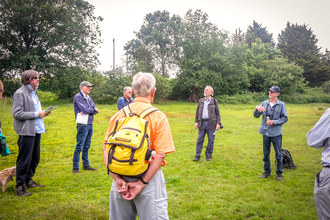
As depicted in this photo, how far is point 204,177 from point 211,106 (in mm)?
2354

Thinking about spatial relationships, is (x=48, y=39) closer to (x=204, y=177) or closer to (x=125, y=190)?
(x=204, y=177)

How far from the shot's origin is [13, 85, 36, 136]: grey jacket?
4527 mm

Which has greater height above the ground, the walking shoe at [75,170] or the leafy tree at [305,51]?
the leafy tree at [305,51]

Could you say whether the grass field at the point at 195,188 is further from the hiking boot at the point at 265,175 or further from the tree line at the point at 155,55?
the tree line at the point at 155,55

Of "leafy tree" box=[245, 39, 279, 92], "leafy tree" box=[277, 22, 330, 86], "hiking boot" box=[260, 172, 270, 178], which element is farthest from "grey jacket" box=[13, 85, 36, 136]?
"leafy tree" box=[277, 22, 330, 86]

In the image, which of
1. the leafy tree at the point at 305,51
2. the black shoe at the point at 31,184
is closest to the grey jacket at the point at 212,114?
the black shoe at the point at 31,184

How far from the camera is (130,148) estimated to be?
2072 mm

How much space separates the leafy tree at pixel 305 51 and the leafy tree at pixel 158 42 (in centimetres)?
2595

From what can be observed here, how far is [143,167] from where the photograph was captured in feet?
7.07

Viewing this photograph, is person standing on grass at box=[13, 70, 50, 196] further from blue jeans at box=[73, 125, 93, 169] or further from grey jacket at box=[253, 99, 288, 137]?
grey jacket at box=[253, 99, 288, 137]

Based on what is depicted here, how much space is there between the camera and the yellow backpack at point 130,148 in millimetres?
2078

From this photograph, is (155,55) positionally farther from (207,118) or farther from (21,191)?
(21,191)

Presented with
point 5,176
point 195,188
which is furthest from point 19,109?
point 195,188

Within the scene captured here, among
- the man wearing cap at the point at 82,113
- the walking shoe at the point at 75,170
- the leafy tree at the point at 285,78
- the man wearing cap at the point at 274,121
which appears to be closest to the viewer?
the man wearing cap at the point at 274,121
